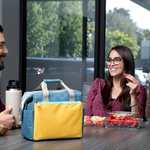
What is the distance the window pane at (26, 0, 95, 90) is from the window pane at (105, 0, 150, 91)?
274 millimetres

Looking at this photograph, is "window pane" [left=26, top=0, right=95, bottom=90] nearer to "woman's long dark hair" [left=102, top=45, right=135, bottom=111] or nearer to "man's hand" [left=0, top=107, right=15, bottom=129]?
"woman's long dark hair" [left=102, top=45, right=135, bottom=111]

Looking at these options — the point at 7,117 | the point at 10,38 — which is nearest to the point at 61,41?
the point at 10,38

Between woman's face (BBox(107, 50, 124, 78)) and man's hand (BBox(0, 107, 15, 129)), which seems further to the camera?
woman's face (BBox(107, 50, 124, 78))

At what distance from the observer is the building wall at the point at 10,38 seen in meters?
3.29

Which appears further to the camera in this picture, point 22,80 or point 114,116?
point 22,80

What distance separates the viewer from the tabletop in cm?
Answer: 102

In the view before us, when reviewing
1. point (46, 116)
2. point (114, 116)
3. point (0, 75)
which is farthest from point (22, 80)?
point (46, 116)

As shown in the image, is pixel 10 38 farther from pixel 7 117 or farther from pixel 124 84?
pixel 7 117

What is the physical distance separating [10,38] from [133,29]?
5.49 ft

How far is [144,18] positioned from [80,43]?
0.96 meters

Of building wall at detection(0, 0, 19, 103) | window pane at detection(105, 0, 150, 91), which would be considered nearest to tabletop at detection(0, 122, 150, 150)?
building wall at detection(0, 0, 19, 103)

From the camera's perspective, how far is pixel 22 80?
11.7 ft

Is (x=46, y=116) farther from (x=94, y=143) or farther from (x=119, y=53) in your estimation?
(x=119, y=53)

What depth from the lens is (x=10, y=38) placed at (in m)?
3.41
